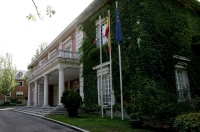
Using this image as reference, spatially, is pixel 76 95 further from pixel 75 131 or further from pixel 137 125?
pixel 137 125

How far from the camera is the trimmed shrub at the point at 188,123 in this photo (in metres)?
5.65

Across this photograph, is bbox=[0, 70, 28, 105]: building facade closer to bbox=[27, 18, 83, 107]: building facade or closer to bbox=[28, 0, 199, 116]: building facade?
bbox=[27, 18, 83, 107]: building facade

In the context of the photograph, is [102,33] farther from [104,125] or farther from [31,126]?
[31,126]

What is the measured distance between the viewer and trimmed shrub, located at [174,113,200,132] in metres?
5.65

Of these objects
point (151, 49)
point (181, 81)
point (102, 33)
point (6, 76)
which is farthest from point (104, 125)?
point (6, 76)

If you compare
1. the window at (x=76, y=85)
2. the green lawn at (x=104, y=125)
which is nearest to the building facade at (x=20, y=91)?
the window at (x=76, y=85)

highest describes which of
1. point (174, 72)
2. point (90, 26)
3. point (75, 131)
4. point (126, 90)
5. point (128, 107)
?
point (90, 26)

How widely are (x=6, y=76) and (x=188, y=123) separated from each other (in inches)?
1674

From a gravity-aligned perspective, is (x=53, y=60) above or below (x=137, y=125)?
above

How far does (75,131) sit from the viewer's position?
8312 millimetres

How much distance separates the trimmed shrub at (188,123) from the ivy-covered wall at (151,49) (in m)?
2.04

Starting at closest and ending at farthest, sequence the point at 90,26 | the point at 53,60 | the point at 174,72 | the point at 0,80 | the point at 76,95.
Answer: the point at 174,72 → the point at 76,95 → the point at 90,26 → the point at 53,60 → the point at 0,80

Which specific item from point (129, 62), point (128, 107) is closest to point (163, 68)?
point (129, 62)

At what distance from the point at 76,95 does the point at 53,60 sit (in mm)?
5513
